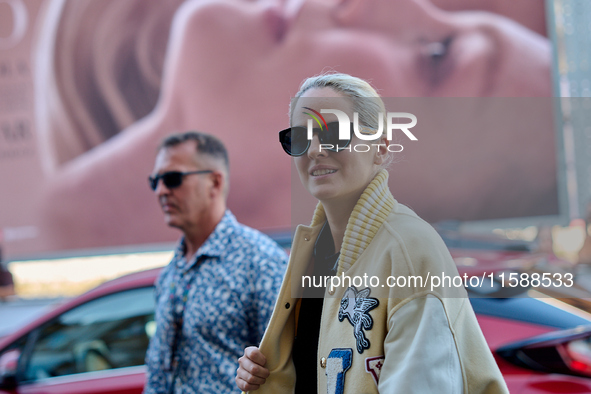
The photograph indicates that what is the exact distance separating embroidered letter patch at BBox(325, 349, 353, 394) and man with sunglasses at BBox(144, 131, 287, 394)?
0.80 metres

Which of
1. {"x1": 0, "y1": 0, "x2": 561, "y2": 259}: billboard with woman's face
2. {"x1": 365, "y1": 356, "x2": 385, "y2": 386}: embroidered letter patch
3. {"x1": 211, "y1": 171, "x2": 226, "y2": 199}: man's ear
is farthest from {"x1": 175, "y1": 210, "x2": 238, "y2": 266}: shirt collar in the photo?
{"x1": 0, "y1": 0, "x2": 561, "y2": 259}: billboard with woman's face

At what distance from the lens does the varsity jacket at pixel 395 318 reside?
0.91 m

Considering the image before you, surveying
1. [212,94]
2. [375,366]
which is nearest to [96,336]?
[375,366]

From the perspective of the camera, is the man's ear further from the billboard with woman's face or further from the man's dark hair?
the billboard with woman's face

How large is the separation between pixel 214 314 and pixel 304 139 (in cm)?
96

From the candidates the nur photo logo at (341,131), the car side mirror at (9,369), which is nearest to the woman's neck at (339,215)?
the nur photo logo at (341,131)

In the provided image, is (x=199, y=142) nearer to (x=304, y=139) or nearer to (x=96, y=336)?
(x=304, y=139)

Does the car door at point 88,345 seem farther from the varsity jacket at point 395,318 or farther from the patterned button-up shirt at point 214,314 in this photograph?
the varsity jacket at point 395,318

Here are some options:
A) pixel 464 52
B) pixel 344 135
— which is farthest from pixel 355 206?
pixel 464 52

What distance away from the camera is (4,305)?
9.28 m

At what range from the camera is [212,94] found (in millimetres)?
8461

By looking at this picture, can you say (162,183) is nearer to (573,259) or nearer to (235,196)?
(235,196)

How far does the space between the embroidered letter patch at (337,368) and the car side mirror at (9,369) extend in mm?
→ 2398

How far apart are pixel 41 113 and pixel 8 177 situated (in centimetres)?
128
